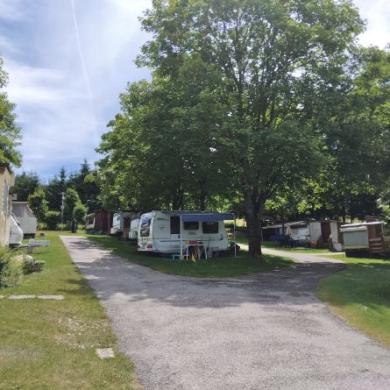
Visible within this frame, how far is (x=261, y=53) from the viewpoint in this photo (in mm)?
20312

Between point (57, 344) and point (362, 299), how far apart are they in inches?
319

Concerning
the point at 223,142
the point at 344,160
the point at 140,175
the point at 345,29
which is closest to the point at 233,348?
the point at 223,142

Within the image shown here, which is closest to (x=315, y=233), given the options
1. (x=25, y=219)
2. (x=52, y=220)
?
(x=25, y=219)

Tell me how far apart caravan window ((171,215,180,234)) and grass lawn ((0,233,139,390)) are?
10.5m

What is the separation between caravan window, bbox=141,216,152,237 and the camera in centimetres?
2080

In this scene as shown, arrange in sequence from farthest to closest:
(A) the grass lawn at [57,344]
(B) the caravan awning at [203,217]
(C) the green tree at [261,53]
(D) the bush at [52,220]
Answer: (D) the bush at [52,220], (B) the caravan awning at [203,217], (C) the green tree at [261,53], (A) the grass lawn at [57,344]

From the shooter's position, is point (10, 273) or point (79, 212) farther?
point (79, 212)

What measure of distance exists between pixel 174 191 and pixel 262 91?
1286cm

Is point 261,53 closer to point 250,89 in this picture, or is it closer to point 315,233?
point 250,89

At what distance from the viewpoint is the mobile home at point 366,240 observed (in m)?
26.5

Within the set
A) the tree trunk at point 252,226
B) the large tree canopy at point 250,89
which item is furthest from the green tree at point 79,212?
the tree trunk at point 252,226

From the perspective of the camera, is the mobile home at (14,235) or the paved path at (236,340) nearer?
the paved path at (236,340)

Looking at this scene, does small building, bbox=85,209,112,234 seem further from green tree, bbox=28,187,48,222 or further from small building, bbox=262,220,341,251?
small building, bbox=262,220,341,251

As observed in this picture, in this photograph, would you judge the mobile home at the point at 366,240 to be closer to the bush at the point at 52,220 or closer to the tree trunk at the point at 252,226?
the tree trunk at the point at 252,226
